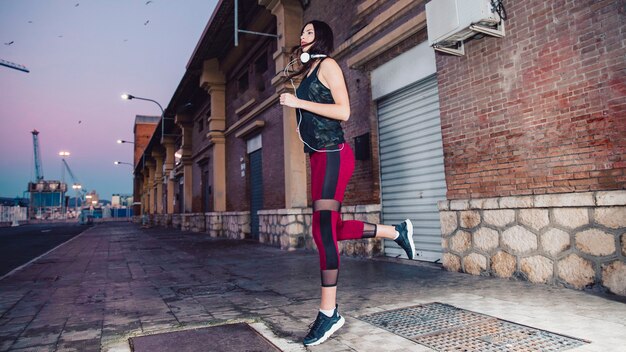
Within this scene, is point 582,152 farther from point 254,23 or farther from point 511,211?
point 254,23

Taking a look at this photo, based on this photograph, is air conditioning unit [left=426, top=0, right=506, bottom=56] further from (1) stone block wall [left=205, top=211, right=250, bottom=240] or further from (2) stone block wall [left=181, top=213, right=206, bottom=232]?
(2) stone block wall [left=181, top=213, right=206, bottom=232]

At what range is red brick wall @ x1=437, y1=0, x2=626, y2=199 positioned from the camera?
3268mm

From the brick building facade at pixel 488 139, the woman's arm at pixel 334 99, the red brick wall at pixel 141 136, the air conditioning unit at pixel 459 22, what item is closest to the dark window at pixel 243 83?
the brick building facade at pixel 488 139

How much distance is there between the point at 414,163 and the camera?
5.76 m

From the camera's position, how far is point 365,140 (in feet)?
21.3

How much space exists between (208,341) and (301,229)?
6224mm

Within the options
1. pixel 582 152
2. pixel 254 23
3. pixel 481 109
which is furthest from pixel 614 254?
pixel 254 23

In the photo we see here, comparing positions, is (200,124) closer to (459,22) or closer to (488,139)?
(459,22)

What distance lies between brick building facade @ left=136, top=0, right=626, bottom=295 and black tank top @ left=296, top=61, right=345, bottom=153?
2492 millimetres

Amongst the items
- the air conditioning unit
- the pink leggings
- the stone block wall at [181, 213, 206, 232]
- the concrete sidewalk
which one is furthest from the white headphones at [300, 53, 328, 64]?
the stone block wall at [181, 213, 206, 232]

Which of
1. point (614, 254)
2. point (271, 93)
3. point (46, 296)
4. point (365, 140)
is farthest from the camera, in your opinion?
point (271, 93)

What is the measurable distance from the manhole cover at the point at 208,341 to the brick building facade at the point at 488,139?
297 cm

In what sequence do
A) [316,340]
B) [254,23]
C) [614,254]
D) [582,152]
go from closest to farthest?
[316,340] < [614,254] < [582,152] < [254,23]

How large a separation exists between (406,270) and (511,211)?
1.55m
